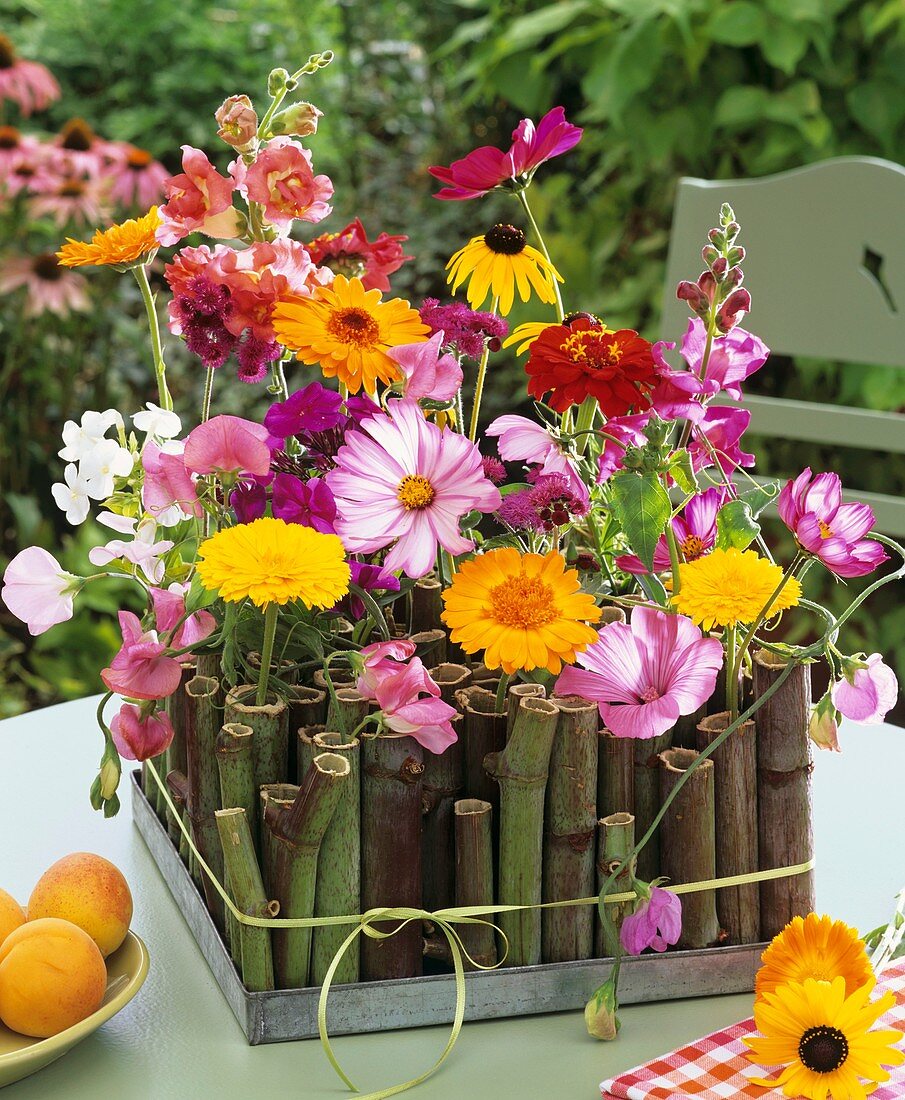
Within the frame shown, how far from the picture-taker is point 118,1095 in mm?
659

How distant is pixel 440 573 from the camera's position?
802 millimetres

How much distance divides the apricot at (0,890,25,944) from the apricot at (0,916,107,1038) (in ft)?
0.10

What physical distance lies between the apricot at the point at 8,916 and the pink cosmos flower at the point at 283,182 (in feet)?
1.24

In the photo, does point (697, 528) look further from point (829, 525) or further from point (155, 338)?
point (155, 338)

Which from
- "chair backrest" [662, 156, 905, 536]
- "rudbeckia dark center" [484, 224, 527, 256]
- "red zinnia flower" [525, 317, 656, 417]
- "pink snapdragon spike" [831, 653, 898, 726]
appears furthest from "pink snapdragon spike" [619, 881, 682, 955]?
"chair backrest" [662, 156, 905, 536]

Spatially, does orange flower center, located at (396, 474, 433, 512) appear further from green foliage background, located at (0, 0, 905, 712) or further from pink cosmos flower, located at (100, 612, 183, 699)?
green foliage background, located at (0, 0, 905, 712)

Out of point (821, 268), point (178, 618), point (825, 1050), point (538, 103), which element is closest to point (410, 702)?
point (178, 618)

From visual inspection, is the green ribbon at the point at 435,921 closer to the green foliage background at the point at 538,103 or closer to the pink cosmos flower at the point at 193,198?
the pink cosmos flower at the point at 193,198

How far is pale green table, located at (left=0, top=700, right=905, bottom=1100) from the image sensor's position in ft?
2.19

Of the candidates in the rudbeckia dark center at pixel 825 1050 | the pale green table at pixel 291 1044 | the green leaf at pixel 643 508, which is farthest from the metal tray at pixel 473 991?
the green leaf at pixel 643 508

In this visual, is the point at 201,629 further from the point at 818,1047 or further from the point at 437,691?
the point at 818,1047

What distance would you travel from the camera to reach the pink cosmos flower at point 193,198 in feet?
2.48

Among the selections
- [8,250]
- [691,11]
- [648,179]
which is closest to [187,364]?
[8,250]

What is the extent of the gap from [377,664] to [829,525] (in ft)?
0.77
